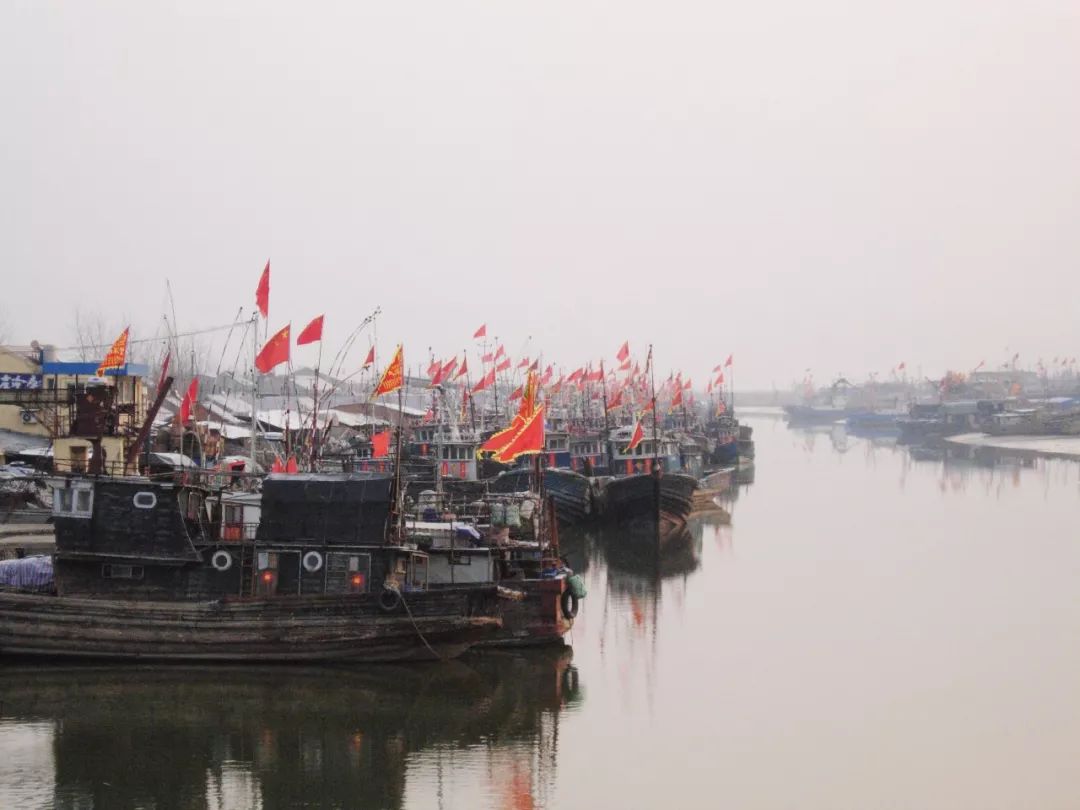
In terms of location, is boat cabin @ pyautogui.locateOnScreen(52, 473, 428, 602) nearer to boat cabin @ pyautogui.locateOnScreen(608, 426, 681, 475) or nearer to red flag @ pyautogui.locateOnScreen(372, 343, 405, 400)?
red flag @ pyautogui.locateOnScreen(372, 343, 405, 400)

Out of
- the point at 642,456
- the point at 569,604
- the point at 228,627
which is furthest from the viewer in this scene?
the point at 642,456

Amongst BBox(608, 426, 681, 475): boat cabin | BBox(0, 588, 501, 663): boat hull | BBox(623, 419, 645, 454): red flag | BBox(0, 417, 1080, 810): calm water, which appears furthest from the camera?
BBox(608, 426, 681, 475): boat cabin

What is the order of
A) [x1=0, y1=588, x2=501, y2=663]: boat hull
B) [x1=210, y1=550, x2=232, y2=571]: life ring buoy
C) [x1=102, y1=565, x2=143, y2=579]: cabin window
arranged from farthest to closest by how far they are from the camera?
1. [x1=210, y1=550, x2=232, y2=571]: life ring buoy
2. [x1=102, y1=565, x2=143, y2=579]: cabin window
3. [x1=0, y1=588, x2=501, y2=663]: boat hull

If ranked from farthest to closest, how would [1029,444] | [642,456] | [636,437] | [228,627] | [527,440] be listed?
[1029,444]
[642,456]
[636,437]
[527,440]
[228,627]

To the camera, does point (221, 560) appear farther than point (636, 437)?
No

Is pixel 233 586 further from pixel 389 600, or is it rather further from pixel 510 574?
pixel 510 574

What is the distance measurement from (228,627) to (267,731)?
3614mm

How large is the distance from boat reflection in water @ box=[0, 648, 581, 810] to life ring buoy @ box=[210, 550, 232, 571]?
2.15 metres

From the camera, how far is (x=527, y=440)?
97.5 ft

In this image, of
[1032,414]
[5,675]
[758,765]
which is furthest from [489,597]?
[1032,414]

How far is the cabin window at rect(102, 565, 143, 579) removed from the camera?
2466 cm

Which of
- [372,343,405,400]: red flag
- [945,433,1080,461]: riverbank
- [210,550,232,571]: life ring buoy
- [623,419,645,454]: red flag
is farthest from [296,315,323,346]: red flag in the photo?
[945,433,1080,461]: riverbank

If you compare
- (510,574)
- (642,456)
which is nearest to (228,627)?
(510,574)

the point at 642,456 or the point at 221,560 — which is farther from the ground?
the point at 642,456
